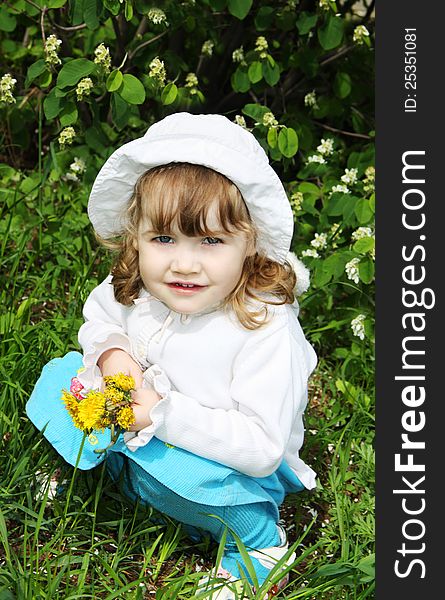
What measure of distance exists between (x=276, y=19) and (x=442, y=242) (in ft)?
4.34

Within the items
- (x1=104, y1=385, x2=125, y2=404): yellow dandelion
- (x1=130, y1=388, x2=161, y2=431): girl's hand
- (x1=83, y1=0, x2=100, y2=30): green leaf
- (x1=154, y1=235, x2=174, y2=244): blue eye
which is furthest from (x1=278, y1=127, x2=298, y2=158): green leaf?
(x1=104, y1=385, x2=125, y2=404): yellow dandelion

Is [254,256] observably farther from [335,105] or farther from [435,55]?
[335,105]

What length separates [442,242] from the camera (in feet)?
8.03

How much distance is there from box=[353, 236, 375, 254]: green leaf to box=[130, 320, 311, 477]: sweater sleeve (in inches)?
32.9

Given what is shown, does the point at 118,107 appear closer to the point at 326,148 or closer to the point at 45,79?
the point at 45,79

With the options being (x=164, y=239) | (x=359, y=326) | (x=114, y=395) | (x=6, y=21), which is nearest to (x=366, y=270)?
(x=359, y=326)

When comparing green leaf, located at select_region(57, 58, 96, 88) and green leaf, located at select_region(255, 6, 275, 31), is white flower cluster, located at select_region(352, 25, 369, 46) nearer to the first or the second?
green leaf, located at select_region(255, 6, 275, 31)

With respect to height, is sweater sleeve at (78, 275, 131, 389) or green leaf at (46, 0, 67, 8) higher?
green leaf at (46, 0, 67, 8)

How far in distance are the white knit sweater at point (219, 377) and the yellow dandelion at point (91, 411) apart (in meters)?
0.18

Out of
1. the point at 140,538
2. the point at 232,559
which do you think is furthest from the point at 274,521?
the point at 140,538

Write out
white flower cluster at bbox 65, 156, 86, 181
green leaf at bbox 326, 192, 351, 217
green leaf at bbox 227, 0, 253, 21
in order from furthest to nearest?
white flower cluster at bbox 65, 156, 86, 181
green leaf at bbox 326, 192, 351, 217
green leaf at bbox 227, 0, 253, 21

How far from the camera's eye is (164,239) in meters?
2.24

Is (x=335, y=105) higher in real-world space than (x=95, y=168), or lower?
higher

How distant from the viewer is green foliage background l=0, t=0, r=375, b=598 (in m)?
2.63
